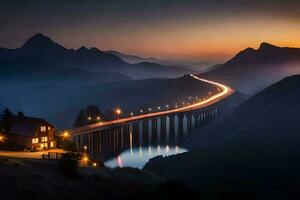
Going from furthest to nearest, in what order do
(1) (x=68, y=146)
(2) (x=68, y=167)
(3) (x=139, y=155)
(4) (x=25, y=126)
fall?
(3) (x=139, y=155)
(1) (x=68, y=146)
(4) (x=25, y=126)
(2) (x=68, y=167)

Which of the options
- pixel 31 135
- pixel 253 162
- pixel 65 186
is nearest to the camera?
pixel 65 186

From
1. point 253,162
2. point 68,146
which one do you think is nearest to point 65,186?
point 68,146

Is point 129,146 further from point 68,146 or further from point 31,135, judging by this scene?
point 31,135

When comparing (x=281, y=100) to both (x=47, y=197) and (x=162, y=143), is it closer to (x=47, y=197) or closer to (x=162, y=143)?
(x=162, y=143)

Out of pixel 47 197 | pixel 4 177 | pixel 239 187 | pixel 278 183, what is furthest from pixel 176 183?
pixel 278 183

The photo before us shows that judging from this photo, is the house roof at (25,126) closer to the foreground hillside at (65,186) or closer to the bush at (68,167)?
the foreground hillside at (65,186)

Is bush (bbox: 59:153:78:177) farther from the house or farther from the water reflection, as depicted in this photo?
the water reflection

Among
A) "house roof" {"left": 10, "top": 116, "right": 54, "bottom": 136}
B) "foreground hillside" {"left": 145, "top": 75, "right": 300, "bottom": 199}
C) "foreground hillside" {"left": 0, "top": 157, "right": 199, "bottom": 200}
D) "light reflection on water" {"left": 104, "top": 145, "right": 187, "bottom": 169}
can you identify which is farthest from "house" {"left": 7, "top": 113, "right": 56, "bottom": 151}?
"light reflection on water" {"left": 104, "top": 145, "right": 187, "bottom": 169}
